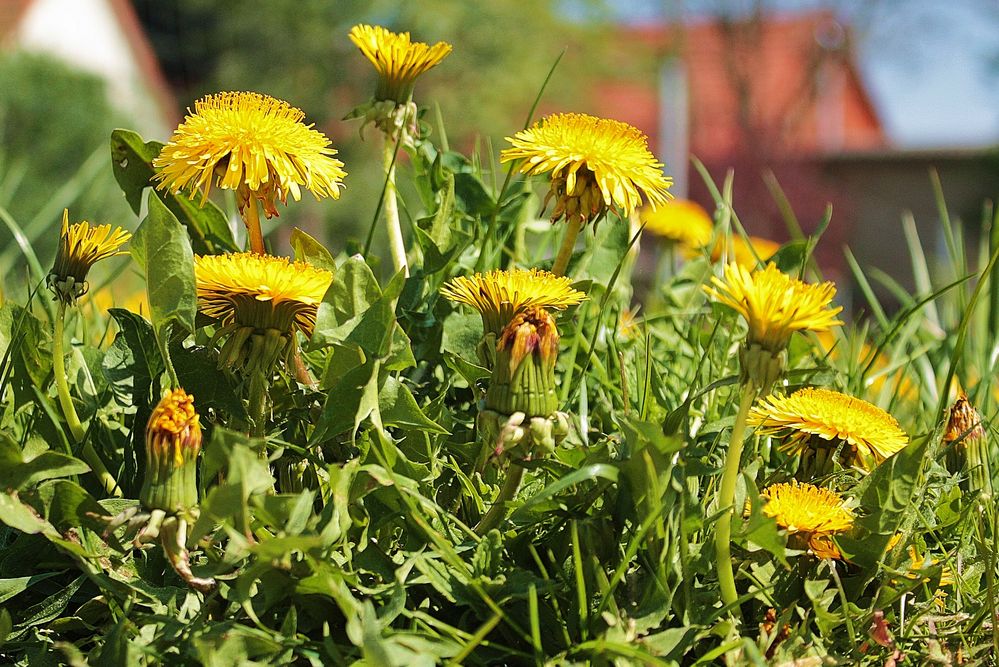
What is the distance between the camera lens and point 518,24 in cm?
1555

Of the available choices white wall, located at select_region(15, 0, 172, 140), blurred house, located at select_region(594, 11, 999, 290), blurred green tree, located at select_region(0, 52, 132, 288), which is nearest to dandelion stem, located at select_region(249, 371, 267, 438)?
blurred green tree, located at select_region(0, 52, 132, 288)

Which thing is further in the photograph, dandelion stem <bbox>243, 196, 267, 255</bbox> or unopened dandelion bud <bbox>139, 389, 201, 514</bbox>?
dandelion stem <bbox>243, 196, 267, 255</bbox>

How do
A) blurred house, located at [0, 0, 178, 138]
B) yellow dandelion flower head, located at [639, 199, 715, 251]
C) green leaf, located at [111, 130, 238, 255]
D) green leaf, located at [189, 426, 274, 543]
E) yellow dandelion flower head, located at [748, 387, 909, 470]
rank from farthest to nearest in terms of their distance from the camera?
blurred house, located at [0, 0, 178, 138] → yellow dandelion flower head, located at [639, 199, 715, 251] → green leaf, located at [111, 130, 238, 255] → yellow dandelion flower head, located at [748, 387, 909, 470] → green leaf, located at [189, 426, 274, 543]

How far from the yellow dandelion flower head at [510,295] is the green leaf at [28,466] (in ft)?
0.83

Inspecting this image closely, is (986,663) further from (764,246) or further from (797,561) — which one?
(764,246)

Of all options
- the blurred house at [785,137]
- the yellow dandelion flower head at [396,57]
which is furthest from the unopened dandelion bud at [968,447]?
the blurred house at [785,137]

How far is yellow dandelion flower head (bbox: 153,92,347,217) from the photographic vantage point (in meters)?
0.68

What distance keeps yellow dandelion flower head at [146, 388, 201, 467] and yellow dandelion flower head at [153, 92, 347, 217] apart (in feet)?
0.57

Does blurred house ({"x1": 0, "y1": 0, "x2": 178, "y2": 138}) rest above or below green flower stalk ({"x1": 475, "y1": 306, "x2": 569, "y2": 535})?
above

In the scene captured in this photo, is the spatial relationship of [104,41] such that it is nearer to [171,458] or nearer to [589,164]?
[589,164]

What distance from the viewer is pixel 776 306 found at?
22.5 inches

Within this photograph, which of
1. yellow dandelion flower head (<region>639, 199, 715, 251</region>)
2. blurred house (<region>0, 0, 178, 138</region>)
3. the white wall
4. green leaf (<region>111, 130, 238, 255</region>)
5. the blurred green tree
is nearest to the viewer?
green leaf (<region>111, 130, 238, 255</region>)

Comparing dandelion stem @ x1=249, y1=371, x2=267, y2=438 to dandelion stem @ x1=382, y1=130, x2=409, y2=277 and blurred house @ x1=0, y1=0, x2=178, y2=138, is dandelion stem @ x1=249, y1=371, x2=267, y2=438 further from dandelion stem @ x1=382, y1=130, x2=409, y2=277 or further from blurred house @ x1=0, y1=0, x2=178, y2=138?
blurred house @ x1=0, y1=0, x2=178, y2=138

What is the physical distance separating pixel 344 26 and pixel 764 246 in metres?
14.0
